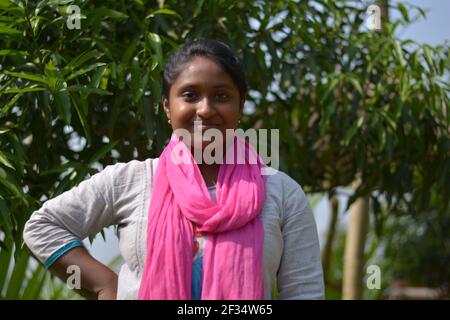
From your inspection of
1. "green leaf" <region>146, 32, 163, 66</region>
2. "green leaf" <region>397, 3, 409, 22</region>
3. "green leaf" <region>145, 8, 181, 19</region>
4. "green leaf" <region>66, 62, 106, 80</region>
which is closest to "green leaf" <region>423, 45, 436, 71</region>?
"green leaf" <region>397, 3, 409, 22</region>

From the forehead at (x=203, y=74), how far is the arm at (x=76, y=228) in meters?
0.25

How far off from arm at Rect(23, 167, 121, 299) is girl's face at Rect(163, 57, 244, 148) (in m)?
0.19

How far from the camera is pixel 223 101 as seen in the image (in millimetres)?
1653

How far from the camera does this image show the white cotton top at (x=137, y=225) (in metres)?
1.57

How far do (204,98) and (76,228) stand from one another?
14.1 inches

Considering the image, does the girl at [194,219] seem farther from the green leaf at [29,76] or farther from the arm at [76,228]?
the green leaf at [29,76]

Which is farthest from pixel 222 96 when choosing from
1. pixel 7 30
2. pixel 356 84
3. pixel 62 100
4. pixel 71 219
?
pixel 356 84

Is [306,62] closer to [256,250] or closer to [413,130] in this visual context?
[413,130]

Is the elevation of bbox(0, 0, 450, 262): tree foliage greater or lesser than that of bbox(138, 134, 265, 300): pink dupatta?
greater

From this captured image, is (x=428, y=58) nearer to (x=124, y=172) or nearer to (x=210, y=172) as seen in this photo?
(x=210, y=172)

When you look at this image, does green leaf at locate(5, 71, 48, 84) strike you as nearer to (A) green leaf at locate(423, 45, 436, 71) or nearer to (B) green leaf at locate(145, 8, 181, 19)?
(B) green leaf at locate(145, 8, 181, 19)

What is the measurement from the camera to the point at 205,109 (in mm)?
1622

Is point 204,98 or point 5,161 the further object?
point 5,161

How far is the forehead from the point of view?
164cm
